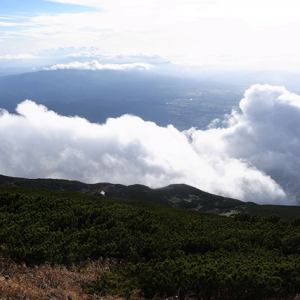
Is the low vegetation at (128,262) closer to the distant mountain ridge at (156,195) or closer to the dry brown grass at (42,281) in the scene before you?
the dry brown grass at (42,281)

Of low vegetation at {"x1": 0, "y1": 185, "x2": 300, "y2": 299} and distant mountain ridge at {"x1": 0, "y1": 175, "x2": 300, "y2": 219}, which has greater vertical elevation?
low vegetation at {"x1": 0, "y1": 185, "x2": 300, "y2": 299}

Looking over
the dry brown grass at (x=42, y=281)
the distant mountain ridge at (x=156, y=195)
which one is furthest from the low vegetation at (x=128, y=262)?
the distant mountain ridge at (x=156, y=195)

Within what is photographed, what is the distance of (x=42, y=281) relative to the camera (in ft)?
42.3

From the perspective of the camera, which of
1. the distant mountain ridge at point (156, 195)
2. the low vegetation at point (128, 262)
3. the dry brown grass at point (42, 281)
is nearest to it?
the dry brown grass at point (42, 281)

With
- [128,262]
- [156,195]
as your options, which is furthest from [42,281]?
[156,195]

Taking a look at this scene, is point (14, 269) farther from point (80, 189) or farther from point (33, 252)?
point (80, 189)

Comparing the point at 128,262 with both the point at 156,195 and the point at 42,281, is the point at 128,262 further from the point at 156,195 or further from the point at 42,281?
the point at 156,195

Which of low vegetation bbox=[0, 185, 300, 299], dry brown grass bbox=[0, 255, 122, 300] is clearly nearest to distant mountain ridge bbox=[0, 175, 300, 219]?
low vegetation bbox=[0, 185, 300, 299]

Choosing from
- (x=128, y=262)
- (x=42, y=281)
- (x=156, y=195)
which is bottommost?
(x=156, y=195)

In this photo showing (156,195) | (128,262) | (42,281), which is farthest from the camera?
(156,195)

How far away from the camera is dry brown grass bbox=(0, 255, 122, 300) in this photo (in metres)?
11.4

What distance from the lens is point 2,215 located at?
2042cm

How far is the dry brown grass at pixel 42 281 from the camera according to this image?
11375 millimetres

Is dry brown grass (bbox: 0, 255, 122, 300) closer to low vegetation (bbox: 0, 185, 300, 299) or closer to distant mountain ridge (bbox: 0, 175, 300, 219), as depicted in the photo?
low vegetation (bbox: 0, 185, 300, 299)
